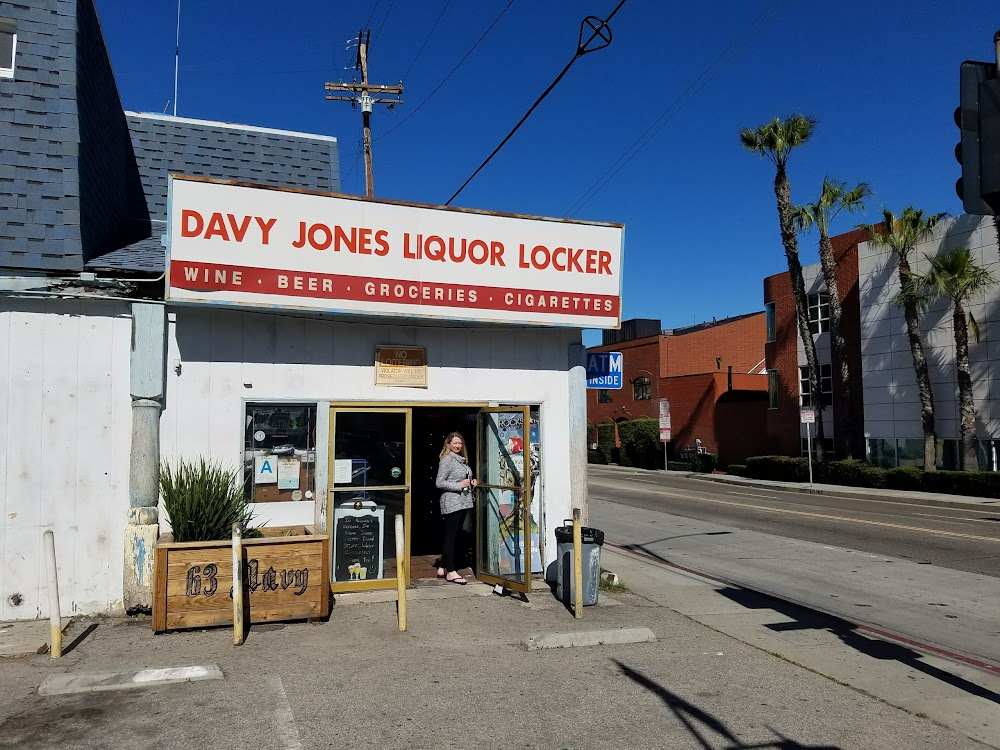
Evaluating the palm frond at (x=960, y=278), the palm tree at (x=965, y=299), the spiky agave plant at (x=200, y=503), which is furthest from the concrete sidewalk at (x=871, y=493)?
the spiky agave plant at (x=200, y=503)

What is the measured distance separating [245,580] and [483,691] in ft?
9.03

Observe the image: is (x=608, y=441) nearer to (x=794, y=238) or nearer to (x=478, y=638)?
(x=794, y=238)

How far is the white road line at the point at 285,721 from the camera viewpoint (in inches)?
191

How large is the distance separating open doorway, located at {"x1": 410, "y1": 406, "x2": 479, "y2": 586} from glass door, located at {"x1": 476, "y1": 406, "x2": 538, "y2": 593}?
1.24 meters

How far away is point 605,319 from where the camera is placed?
9.94 metres

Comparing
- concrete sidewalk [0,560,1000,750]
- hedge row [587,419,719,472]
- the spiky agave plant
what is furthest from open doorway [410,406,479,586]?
hedge row [587,419,719,472]

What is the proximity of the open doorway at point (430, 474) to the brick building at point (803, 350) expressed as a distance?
23828 mm

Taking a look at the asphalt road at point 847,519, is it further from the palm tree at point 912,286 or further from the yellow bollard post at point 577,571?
the yellow bollard post at point 577,571

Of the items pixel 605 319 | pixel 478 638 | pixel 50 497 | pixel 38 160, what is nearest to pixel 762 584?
pixel 605 319

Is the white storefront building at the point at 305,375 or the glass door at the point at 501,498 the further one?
the glass door at the point at 501,498

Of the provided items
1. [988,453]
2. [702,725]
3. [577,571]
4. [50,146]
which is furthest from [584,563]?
[988,453]

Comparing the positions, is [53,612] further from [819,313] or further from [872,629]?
[819,313]

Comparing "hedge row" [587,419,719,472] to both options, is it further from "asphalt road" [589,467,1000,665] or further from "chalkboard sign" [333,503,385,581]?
"chalkboard sign" [333,503,385,581]

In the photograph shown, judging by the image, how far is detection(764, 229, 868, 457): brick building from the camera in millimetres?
33031
